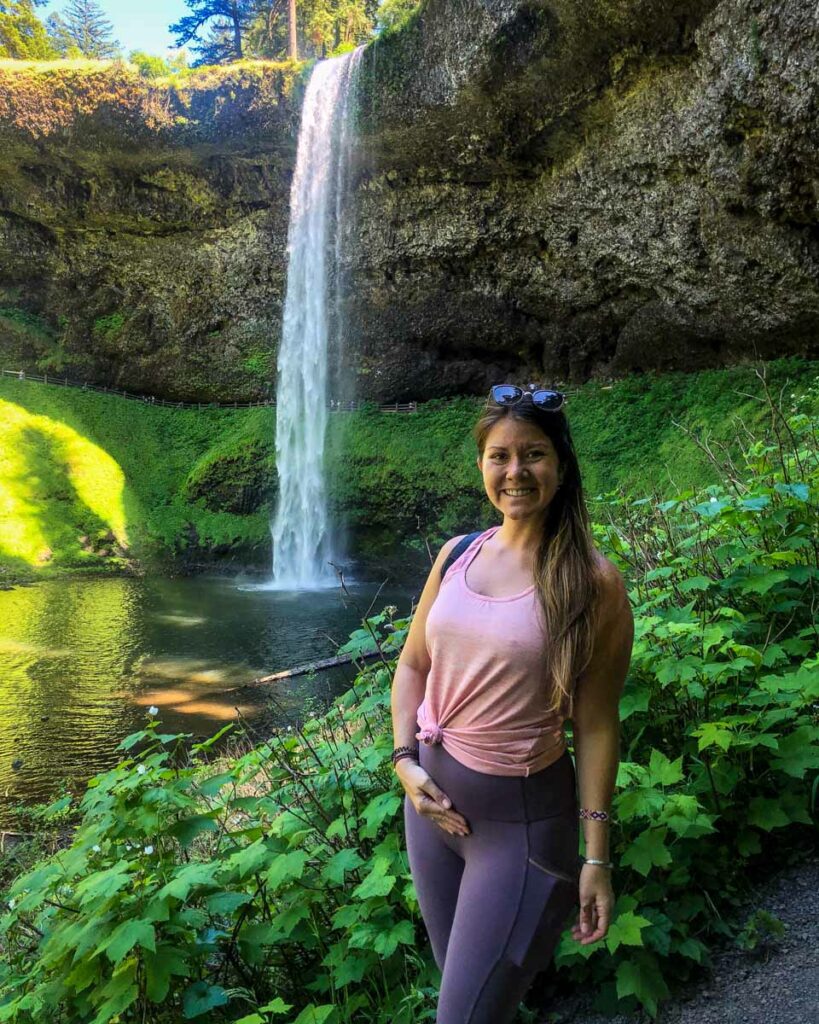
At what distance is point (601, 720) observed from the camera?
5.77ft

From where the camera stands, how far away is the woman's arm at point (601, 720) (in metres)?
1.72

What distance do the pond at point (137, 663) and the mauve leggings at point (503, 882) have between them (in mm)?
3812

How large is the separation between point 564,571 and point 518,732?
1.33 feet

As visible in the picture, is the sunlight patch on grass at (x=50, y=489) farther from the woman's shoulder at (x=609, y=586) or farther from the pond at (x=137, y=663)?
the woman's shoulder at (x=609, y=586)

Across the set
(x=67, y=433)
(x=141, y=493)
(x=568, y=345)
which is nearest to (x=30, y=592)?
(x=141, y=493)

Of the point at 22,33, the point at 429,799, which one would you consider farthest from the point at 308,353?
the point at 22,33

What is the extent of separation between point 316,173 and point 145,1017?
23041 mm

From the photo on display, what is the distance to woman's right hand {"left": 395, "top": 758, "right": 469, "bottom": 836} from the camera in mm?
1790

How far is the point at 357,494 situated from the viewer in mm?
22422

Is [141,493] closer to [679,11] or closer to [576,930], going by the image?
[679,11]

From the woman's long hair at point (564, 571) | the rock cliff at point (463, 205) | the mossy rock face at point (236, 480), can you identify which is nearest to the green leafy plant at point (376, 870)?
the woman's long hair at point (564, 571)

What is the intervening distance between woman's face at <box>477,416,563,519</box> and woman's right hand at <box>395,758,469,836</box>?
72cm

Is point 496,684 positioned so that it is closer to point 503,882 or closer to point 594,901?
point 503,882

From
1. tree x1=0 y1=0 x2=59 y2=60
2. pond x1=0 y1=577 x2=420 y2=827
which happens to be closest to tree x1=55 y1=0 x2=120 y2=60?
tree x1=0 y1=0 x2=59 y2=60
